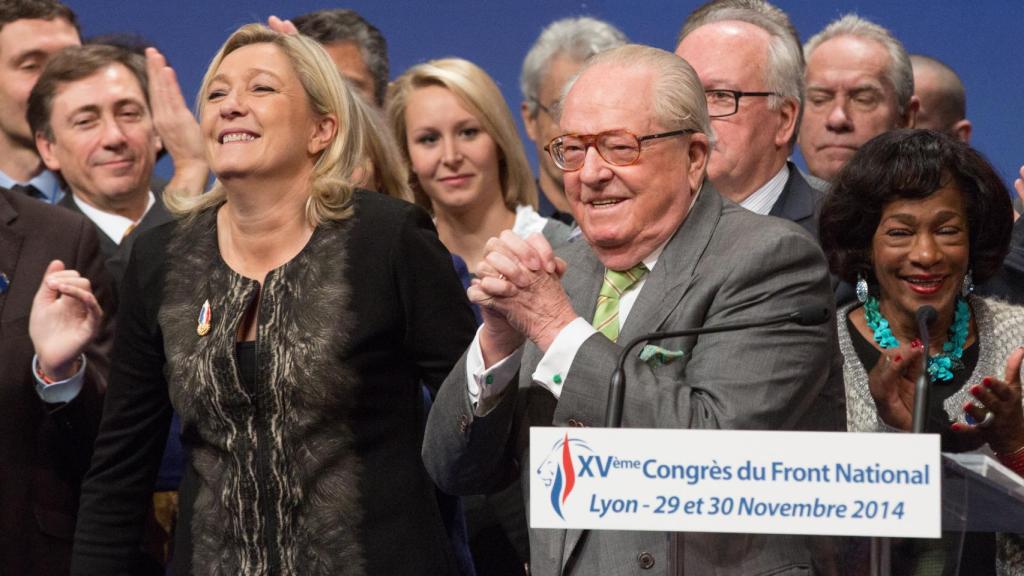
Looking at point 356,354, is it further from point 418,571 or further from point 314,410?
point 418,571

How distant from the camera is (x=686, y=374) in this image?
7.23ft

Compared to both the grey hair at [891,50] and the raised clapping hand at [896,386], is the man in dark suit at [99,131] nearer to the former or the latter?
the grey hair at [891,50]

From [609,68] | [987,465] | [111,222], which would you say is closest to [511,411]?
[609,68]

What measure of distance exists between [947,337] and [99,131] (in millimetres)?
2397

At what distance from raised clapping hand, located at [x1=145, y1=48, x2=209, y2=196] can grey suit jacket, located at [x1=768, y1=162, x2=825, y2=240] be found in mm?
1523

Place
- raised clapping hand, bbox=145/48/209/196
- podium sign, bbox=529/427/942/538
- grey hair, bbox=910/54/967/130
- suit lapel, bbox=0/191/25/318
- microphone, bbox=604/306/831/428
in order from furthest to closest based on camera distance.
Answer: grey hair, bbox=910/54/967/130 → raised clapping hand, bbox=145/48/209/196 → suit lapel, bbox=0/191/25/318 → microphone, bbox=604/306/831/428 → podium sign, bbox=529/427/942/538

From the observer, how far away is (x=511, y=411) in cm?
234

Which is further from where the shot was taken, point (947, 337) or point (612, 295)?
point (947, 337)

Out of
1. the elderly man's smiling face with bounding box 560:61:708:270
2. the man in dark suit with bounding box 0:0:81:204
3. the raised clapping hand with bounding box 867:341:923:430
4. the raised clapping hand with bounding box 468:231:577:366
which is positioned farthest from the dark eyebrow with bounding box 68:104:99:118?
the raised clapping hand with bounding box 867:341:923:430

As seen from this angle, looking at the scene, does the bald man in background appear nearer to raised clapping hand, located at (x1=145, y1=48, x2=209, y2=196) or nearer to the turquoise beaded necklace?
the turquoise beaded necklace

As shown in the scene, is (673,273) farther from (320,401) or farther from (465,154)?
(465,154)

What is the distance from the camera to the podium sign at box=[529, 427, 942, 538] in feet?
5.35

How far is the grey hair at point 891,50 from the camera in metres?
3.94

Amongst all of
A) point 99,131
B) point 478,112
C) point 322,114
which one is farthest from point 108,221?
point 322,114
